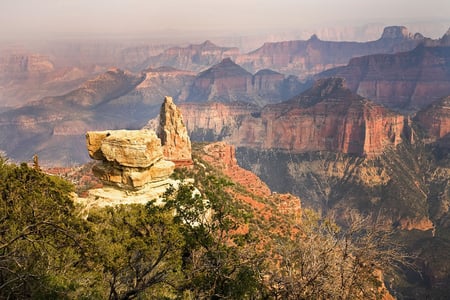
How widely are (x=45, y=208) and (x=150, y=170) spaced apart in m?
10.7

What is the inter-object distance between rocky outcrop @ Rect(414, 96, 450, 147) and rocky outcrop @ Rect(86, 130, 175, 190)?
19233 centimetres

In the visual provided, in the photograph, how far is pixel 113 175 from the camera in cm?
2762

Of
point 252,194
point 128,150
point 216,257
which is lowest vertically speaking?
point 252,194

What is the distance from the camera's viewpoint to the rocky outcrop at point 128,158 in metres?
26.6

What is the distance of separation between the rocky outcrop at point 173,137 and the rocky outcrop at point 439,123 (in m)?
167

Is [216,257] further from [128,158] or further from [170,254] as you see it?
[128,158]

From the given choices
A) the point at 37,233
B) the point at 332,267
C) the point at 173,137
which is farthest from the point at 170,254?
the point at 173,137

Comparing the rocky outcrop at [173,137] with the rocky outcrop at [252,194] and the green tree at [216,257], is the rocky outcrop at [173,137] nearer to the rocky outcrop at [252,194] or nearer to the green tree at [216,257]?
the rocky outcrop at [252,194]

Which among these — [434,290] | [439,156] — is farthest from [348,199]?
[434,290]

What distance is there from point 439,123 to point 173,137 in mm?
174503

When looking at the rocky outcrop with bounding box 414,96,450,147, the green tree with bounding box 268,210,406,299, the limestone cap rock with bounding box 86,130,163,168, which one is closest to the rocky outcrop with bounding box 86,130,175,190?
the limestone cap rock with bounding box 86,130,163,168

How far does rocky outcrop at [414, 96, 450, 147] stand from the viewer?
190 meters

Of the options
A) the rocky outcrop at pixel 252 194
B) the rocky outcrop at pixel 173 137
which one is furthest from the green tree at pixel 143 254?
the rocky outcrop at pixel 173 137

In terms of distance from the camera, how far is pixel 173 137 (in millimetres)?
61156
